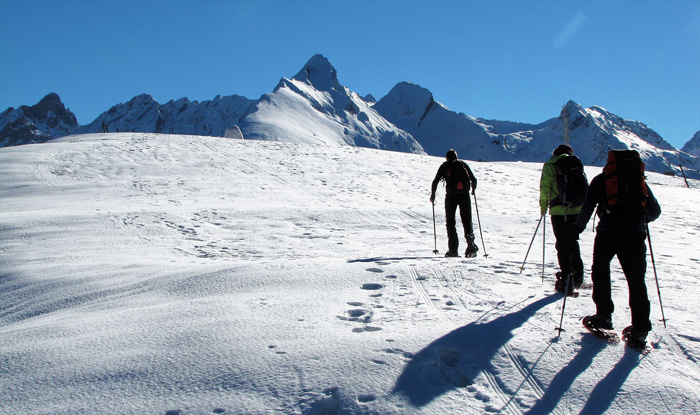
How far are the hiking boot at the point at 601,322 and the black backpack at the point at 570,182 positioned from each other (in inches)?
63.5

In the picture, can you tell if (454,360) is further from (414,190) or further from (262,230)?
(414,190)

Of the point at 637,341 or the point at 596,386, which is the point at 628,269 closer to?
the point at 637,341

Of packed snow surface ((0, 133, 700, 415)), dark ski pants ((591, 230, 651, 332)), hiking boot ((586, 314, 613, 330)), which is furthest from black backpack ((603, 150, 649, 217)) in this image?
packed snow surface ((0, 133, 700, 415))

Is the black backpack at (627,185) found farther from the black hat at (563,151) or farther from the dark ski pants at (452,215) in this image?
the dark ski pants at (452,215)

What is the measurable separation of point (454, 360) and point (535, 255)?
5.31m

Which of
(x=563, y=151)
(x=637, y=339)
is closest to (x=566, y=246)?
(x=563, y=151)

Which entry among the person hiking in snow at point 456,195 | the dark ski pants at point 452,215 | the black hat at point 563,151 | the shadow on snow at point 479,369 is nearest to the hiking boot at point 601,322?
the shadow on snow at point 479,369

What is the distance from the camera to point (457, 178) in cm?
757

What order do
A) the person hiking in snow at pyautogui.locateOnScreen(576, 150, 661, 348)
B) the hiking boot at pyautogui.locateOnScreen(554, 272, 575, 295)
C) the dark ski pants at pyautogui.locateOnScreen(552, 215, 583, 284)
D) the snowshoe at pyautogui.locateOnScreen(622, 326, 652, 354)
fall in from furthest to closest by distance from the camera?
the dark ski pants at pyautogui.locateOnScreen(552, 215, 583, 284), the hiking boot at pyautogui.locateOnScreen(554, 272, 575, 295), the person hiking in snow at pyautogui.locateOnScreen(576, 150, 661, 348), the snowshoe at pyautogui.locateOnScreen(622, 326, 652, 354)

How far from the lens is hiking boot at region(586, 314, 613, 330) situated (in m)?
3.78

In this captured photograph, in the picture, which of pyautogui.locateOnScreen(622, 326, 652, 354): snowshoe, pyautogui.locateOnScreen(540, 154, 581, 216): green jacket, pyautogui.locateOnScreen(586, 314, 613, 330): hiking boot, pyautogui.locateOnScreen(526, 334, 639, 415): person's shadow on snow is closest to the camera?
pyautogui.locateOnScreen(526, 334, 639, 415): person's shadow on snow

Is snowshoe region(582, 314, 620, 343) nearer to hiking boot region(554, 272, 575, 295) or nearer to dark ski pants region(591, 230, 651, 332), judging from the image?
dark ski pants region(591, 230, 651, 332)

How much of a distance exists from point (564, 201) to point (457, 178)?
2.55 m

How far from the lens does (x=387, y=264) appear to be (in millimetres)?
6137
